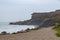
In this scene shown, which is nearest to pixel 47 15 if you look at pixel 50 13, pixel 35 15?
pixel 50 13

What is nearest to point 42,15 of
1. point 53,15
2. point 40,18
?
point 40,18

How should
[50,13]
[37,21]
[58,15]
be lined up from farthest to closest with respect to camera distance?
[37,21] → [50,13] → [58,15]

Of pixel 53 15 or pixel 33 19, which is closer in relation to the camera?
pixel 53 15

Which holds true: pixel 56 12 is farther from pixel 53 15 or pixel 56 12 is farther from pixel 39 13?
pixel 39 13

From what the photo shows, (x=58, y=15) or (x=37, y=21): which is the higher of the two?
(x=58, y=15)

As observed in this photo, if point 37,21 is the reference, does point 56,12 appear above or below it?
above

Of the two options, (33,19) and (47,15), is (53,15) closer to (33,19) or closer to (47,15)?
(47,15)

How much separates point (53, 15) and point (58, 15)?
25.8ft

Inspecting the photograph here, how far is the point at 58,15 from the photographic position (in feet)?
438

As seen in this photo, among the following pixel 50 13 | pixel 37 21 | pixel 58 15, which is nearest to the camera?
pixel 58 15

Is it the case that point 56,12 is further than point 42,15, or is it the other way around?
point 42,15

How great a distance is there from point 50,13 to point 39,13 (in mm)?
14931

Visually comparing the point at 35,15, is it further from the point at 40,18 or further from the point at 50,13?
the point at 50,13

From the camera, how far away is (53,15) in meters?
141
